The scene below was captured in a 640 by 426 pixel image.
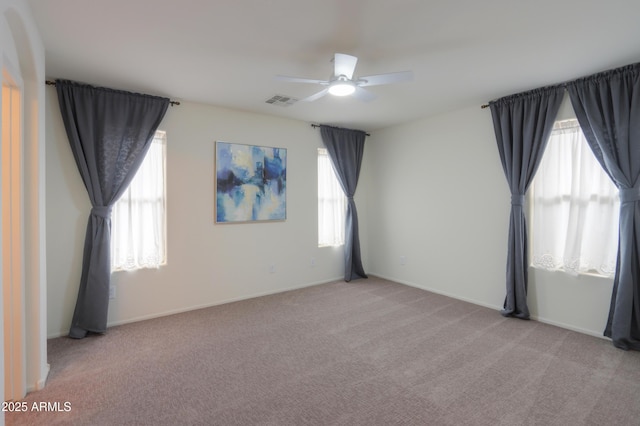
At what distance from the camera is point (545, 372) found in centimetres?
246

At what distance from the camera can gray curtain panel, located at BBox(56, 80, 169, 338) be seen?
3074 millimetres

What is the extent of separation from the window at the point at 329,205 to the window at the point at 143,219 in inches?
90.0

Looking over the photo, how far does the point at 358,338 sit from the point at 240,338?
3.77 feet

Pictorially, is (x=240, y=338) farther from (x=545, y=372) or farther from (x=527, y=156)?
(x=527, y=156)

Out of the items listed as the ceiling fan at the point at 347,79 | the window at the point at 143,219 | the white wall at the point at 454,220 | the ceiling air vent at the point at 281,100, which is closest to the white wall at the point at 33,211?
the window at the point at 143,219

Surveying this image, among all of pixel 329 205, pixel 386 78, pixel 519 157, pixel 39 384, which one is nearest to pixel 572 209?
pixel 519 157

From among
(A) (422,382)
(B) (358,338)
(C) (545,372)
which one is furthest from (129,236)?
(C) (545,372)

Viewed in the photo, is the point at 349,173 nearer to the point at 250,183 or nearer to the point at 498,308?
the point at 250,183

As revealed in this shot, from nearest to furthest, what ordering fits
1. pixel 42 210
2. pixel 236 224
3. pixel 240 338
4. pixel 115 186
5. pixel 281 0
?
pixel 281 0, pixel 42 210, pixel 240 338, pixel 115 186, pixel 236 224

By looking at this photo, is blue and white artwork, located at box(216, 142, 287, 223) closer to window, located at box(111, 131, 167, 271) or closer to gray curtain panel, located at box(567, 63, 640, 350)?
window, located at box(111, 131, 167, 271)

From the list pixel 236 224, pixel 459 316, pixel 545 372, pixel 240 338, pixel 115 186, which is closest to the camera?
pixel 545 372

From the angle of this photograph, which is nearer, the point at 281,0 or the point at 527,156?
the point at 281,0

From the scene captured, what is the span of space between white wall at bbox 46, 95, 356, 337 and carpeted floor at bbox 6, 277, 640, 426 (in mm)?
352

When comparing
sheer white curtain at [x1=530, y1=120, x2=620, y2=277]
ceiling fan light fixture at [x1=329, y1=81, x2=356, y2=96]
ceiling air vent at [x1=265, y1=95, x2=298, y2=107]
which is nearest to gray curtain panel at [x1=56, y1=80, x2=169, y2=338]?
ceiling air vent at [x1=265, y1=95, x2=298, y2=107]
